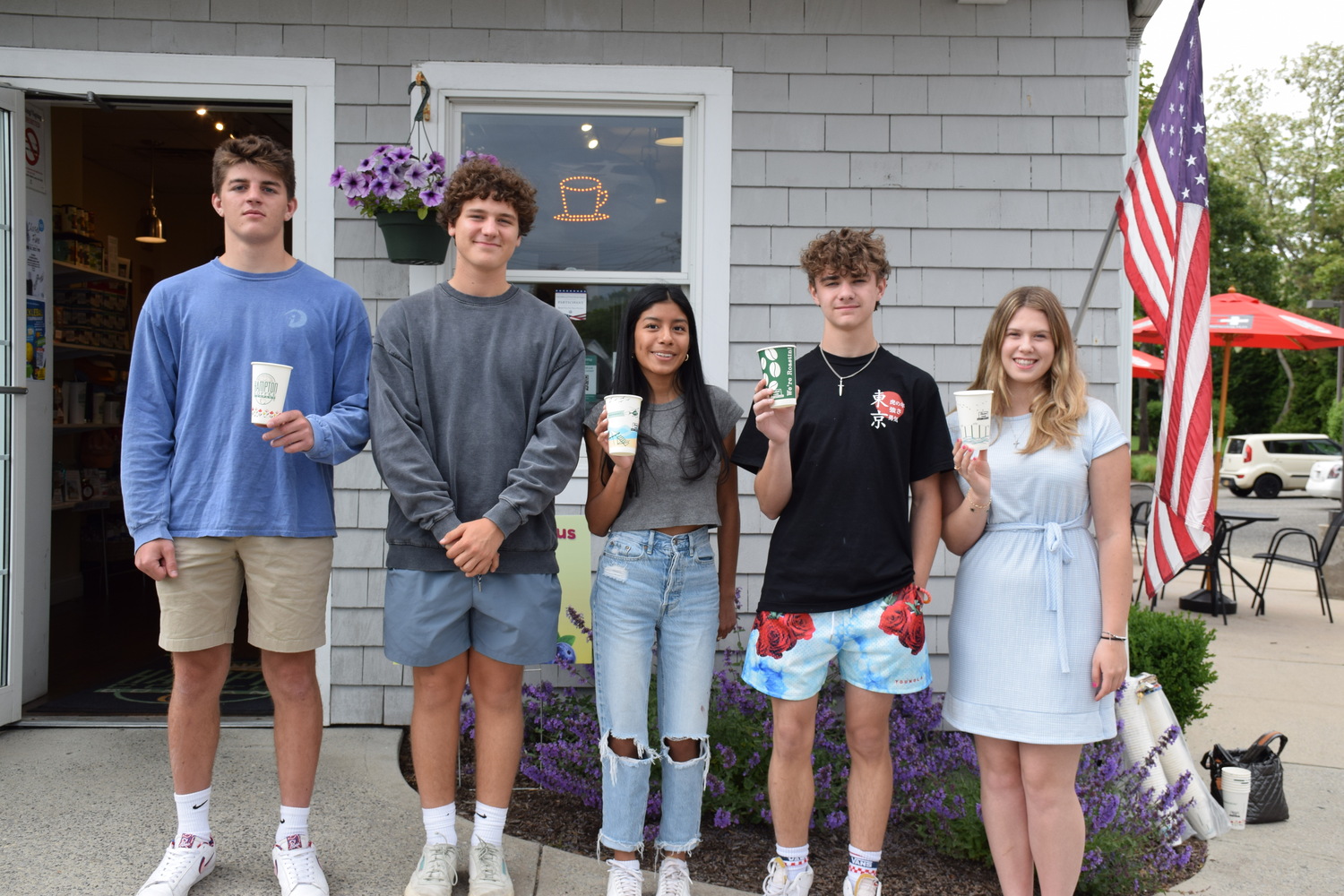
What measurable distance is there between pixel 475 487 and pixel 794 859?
50.5 inches

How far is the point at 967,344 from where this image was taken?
408 centimetres

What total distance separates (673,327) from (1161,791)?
7.74 feet

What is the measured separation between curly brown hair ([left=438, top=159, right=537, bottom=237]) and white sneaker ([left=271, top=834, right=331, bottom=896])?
172 cm

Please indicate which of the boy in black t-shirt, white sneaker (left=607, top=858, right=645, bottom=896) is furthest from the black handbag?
white sneaker (left=607, top=858, right=645, bottom=896)

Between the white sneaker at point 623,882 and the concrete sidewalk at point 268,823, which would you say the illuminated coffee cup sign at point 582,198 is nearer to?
the concrete sidewalk at point 268,823

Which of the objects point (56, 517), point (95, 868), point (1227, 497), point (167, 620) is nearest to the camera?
point (167, 620)

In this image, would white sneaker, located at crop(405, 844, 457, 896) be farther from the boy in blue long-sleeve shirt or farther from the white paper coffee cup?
the white paper coffee cup

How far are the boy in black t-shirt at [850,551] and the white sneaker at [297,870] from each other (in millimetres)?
1202

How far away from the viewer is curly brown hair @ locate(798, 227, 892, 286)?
2.34 meters

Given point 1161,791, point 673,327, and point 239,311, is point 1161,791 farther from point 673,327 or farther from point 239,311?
point 239,311

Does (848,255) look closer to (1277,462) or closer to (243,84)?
(243,84)

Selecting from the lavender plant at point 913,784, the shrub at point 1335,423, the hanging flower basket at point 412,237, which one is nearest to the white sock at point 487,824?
the lavender plant at point 913,784

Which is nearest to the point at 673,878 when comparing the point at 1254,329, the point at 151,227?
the point at 1254,329

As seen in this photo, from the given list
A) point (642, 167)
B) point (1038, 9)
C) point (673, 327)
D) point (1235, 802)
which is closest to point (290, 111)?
point (642, 167)
